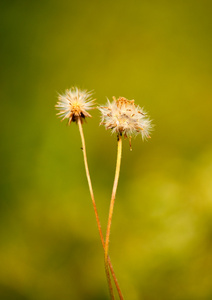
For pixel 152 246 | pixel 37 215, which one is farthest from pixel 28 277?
pixel 152 246

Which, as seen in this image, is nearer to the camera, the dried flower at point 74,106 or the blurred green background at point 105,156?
the dried flower at point 74,106

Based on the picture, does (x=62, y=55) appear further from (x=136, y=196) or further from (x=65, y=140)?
(x=136, y=196)

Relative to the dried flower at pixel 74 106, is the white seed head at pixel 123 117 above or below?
below

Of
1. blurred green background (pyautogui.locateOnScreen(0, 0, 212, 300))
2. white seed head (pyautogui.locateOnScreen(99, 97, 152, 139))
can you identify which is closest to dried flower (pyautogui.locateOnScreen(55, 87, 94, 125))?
white seed head (pyautogui.locateOnScreen(99, 97, 152, 139))

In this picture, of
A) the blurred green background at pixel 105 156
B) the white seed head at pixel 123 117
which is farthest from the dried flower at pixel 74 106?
the blurred green background at pixel 105 156

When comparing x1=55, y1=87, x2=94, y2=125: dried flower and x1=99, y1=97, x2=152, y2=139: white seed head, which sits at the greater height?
x1=55, y1=87, x2=94, y2=125: dried flower

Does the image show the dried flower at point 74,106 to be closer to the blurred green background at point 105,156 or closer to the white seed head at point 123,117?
the white seed head at point 123,117

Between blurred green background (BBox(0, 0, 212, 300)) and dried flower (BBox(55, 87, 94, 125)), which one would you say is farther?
blurred green background (BBox(0, 0, 212, 300))

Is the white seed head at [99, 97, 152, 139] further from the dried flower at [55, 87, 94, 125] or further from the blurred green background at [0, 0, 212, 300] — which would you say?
the blurred green background at [0, 0, 212, 300]
